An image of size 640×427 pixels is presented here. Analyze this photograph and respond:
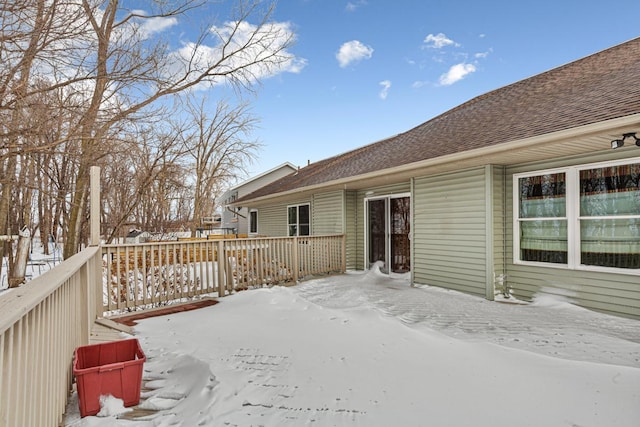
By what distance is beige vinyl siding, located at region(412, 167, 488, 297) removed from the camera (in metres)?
5.85

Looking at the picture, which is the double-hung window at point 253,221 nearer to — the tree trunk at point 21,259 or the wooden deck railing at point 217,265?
the wooden deck railing at point 217,265

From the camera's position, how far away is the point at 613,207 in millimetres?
4570

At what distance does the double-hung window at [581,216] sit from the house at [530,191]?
1 cm

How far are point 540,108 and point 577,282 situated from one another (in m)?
2.70

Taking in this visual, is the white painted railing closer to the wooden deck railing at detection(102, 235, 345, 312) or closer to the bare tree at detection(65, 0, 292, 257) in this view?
the wooden deck railing at detection(102, 235, 345, 312)

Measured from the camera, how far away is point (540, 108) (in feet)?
18.0

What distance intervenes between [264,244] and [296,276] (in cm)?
96

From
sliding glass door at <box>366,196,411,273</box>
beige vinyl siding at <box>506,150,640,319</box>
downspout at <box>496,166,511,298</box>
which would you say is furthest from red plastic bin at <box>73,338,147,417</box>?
sliding glass door at <box>366,196,411,273</box>

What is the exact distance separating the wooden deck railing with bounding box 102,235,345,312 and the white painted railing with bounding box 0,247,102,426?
2.33 m

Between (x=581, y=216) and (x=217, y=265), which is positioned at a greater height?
(x=581, y=216)

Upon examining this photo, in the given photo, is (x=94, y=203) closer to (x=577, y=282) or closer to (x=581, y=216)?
(x=581, y=216)

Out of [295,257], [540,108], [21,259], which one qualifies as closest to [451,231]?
[540,108]

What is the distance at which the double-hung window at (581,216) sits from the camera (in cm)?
444

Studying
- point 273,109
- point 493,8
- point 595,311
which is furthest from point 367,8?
point 595,311
